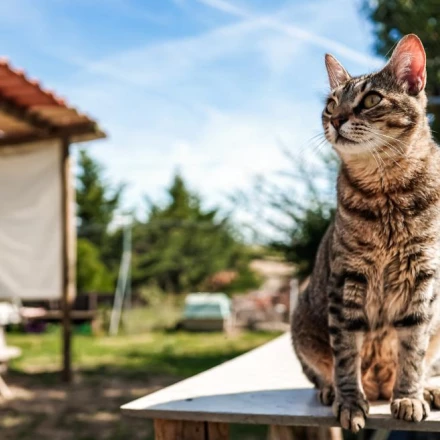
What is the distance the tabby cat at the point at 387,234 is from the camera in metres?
1.48

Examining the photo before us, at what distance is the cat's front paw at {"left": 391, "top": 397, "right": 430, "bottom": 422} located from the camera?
1463mm

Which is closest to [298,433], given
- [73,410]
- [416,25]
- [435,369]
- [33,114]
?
[435,369]

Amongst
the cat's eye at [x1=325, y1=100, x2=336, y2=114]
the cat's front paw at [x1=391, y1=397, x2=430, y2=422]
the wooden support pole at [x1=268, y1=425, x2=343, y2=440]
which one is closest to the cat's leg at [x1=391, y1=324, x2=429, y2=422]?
the cat's front paw at [x1=391, y1=397, x2=430, y2=422]

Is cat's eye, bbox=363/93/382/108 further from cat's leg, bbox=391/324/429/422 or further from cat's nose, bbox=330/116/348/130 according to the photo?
cat's leg, bbox=391/324/429/422

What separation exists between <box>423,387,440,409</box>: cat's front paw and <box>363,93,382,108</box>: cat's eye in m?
0.76

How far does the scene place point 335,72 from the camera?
1.67 m

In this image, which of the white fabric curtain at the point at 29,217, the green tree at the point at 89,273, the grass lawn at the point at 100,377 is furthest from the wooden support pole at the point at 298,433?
the green tree at the point at 89,273

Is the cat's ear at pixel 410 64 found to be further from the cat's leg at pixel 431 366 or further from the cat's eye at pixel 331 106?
the cat's leg at pixel 431 366

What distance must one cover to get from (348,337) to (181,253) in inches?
452

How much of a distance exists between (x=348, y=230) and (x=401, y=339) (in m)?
0.30

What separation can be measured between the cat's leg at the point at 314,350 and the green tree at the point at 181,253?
10.6 m

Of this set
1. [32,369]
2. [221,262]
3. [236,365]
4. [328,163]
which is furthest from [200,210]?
[236,365]

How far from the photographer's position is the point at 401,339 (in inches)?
60.7

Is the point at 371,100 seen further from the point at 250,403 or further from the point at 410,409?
the point at 250,403
